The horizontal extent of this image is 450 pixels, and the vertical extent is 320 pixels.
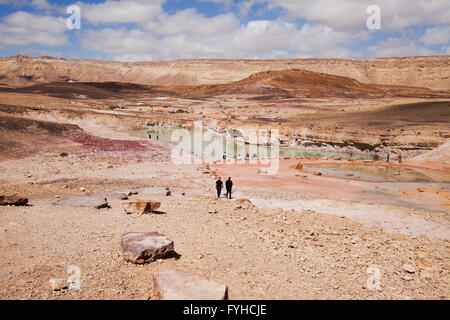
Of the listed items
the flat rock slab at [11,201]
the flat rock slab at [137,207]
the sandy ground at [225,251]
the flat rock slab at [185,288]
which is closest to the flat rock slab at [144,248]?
the sandy ground at [225,251]

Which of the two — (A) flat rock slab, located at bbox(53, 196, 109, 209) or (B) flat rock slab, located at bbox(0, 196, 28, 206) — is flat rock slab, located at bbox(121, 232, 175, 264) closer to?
(A) flat rock slab, located at bbox(53, 196, 109, 209)

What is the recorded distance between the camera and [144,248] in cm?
607

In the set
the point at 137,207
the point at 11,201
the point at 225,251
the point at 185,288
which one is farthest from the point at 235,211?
the point at 11,201

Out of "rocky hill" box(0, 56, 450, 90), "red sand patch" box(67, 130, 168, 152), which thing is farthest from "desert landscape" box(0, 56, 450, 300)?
"rocky hill" box(0, 56, 450, 90)

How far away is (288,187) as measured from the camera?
19734 millimetres

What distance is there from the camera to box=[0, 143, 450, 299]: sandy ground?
5574 millimetres

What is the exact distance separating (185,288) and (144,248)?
4.96ft

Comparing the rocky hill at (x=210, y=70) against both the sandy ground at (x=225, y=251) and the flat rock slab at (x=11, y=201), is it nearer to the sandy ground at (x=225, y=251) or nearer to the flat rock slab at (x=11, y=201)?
the sandy ground at (x=225, y=251)

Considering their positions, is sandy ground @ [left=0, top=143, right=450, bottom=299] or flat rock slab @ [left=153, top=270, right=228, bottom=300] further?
sandy ground @ [left=0, top=143, right=450, bottom=299]

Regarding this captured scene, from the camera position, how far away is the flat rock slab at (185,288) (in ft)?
15.6

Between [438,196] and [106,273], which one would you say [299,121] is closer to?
[438,196]

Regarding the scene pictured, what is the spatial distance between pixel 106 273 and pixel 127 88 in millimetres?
119570

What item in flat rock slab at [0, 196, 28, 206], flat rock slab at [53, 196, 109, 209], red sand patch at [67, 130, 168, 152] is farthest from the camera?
red sand patch at [67, 130, 168, 152]

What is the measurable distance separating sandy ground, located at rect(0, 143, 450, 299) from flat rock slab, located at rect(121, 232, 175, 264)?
0.54 ft
